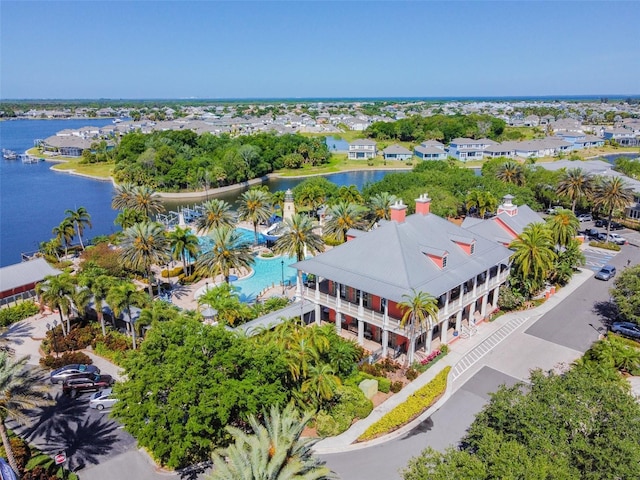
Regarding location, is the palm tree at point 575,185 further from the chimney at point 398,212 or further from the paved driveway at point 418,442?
the paved driveway at point 418,442

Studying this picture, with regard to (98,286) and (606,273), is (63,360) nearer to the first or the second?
(98,286)

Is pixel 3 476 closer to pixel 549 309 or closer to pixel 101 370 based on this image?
pixel 101 370

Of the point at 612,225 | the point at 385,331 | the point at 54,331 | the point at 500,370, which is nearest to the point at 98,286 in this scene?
the point at 54,331

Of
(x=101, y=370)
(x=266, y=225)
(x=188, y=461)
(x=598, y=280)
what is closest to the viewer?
(x=188, y=461)

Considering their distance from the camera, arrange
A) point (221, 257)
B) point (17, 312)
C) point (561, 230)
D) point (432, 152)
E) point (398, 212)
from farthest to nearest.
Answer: point (432, 152), point (561, 230), point (17, 312), point (221, 257), point (398, 212)

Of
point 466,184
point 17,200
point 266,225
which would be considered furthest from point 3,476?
point 17,200

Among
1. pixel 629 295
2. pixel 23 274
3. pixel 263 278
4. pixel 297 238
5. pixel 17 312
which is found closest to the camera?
pixel 629 295

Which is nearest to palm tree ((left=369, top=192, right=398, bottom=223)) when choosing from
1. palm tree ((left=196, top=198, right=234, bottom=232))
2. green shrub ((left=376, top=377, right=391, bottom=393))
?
palm tree ((left=196, top=198, right=234, bottom=232))
